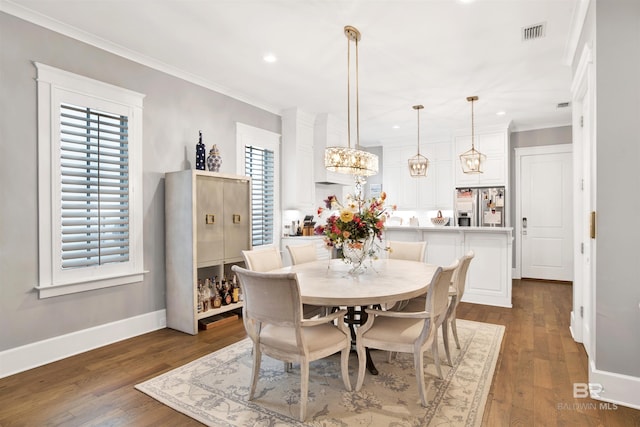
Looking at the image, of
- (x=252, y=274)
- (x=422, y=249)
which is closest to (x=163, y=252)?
(x=252, y=274)

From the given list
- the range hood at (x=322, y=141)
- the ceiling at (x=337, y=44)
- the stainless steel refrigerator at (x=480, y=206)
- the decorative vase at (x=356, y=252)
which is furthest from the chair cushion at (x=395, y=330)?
the stainless steel refrigerator at (x=480, y=206)

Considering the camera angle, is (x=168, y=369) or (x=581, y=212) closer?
(x=168, y=369)

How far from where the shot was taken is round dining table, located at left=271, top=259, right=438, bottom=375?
6.98 feet

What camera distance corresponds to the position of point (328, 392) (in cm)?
238

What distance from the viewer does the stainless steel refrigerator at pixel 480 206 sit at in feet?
21.0

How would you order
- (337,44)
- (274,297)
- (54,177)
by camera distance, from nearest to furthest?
(274,297)
(54,177)
(337,44)

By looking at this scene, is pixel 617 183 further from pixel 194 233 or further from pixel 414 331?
pixel 194 233

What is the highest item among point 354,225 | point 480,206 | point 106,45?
point 106,45

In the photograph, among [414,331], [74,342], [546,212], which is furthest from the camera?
[546,212]

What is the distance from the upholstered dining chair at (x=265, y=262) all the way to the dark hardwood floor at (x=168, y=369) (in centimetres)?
87

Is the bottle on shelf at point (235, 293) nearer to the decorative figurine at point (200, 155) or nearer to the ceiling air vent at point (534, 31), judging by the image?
the decorative figurine at point (200, 155)

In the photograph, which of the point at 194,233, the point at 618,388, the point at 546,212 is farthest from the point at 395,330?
the point at 546,212

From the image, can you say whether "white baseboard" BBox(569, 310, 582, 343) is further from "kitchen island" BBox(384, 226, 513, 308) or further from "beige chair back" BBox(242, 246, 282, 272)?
"beige chair back" BBox(242, 246, 282, 272)

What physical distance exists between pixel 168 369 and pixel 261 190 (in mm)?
2797
